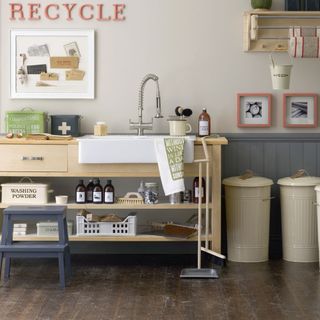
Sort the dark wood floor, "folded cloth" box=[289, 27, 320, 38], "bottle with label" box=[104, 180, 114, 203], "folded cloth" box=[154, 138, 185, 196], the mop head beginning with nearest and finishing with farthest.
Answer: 1. the dark wood floor
2. the mop head
3. "folded cloth" box=[154, 138, 185, 196]
4. "bottle with label" box=[104, 180, 114, 203]
5. "folded cloth" box=[289, 27, 320, 38]

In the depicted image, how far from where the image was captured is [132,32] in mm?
5414

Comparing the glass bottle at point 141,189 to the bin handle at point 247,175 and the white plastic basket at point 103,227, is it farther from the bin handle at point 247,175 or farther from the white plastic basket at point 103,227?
the bin handle at point 247,175

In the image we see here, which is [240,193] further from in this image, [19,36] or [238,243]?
[19,36]

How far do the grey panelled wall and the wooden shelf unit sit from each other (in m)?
0.51

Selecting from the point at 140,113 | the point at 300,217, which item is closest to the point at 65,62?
the point at 140,113

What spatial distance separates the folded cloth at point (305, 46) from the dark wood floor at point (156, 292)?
147 centimetres

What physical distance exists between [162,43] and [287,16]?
0.93 meters

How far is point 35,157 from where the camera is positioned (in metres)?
4.95

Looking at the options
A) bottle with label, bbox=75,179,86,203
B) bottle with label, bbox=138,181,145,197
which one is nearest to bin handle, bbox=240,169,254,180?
bottle with label, bbox=138,181,145,197

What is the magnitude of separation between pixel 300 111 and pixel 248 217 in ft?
2.99

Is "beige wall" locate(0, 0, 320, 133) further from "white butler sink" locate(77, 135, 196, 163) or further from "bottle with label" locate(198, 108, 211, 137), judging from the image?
"white butler sink" locate(77, 135, 196, 163)

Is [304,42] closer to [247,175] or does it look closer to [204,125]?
[204,125]

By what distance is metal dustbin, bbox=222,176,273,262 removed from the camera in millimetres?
5184

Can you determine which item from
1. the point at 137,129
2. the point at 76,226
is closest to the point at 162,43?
the point at 137,129
